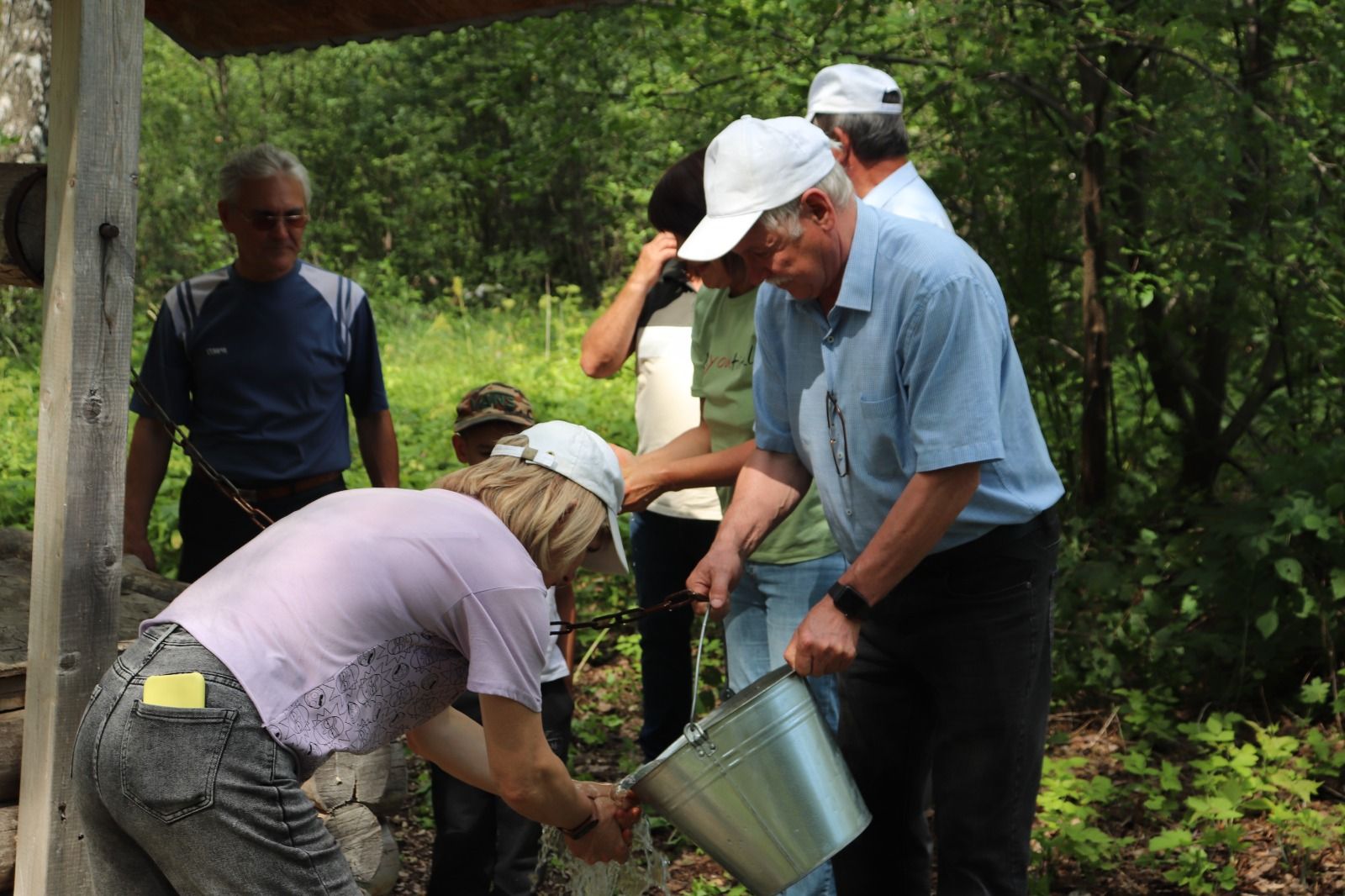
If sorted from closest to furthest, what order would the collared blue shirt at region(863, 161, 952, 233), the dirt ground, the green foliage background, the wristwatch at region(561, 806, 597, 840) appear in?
the wristwatch at region(561, 806, 597, 840) → the collared blue shirt at region(863, 161, 952, 233) → the dirt ground → the green foliage background

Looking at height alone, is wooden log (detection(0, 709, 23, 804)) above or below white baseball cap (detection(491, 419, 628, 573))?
below

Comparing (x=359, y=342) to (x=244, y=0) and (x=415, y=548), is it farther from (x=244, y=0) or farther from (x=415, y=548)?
(x=415, y=548)

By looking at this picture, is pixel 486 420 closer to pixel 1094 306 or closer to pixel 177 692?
pixel 177 692

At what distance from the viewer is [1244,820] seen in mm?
4754

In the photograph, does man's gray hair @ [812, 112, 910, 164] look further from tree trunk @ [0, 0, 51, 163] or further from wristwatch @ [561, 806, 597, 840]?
tree trunk @ [0, 0, 51, 163]

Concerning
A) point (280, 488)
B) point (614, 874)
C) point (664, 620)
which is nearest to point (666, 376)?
point (664, 620)

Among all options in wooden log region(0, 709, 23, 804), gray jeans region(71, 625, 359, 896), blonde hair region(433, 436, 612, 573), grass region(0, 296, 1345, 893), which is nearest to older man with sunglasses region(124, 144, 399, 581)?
wooden log region(0, 709, 23, 804)

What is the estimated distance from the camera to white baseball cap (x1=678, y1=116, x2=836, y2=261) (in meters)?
2.66

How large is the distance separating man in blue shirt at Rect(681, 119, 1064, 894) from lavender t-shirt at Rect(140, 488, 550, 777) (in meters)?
0.72

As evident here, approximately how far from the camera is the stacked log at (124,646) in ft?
9.44

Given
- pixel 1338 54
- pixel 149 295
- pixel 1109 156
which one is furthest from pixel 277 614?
pixel 149 295

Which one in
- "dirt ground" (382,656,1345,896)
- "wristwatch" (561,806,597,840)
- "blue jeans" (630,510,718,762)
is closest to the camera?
"wristwatch" (561,806,597,840)

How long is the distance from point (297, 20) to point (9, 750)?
2.55 metres

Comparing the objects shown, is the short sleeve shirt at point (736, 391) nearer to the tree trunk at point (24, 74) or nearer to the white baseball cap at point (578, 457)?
the white baseball cap at point (578, 457)
